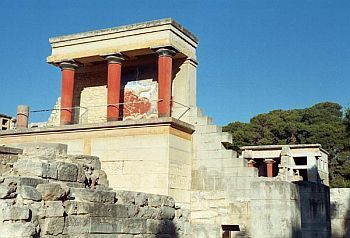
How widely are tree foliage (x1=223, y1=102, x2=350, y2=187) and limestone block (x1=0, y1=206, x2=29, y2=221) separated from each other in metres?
32.8

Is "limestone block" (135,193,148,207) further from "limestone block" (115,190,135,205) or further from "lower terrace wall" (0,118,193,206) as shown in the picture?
"lower terrace wall" (0,118,193,206)

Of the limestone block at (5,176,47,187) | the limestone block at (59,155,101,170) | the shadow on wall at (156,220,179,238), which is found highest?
the limestone block at (59,155,101,170)

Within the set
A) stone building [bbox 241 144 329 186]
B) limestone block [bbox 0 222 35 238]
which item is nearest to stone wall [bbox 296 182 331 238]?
limestone block [bbox 0 222 35 238]

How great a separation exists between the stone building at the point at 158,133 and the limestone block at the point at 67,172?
343cm

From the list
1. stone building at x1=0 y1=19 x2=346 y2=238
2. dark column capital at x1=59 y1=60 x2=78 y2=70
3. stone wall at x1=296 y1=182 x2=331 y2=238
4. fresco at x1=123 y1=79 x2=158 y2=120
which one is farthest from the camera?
dark column capital at x1=59 y1=60 x2=78 y2=70

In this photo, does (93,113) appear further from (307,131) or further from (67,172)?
(307,131)

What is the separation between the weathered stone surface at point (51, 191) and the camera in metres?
6.57

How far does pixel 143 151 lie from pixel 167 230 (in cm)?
438

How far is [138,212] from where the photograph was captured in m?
8.53

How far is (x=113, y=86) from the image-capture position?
15.8m

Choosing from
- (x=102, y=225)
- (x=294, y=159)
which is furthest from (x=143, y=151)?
(x=294, y=159)

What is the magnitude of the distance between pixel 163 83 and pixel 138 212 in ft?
23.0

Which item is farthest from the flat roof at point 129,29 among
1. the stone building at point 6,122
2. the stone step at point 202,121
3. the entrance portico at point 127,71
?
the stone building at point 6,122

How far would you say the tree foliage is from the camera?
38688 mm
